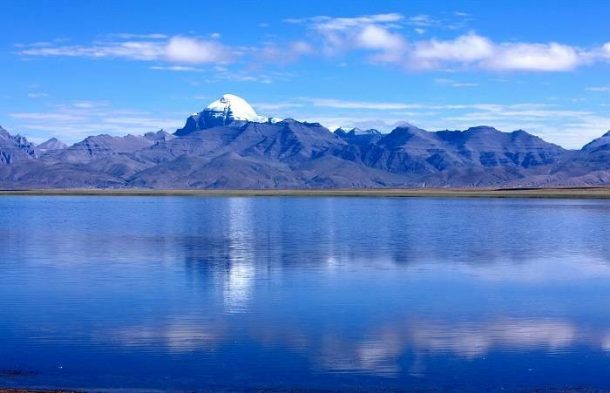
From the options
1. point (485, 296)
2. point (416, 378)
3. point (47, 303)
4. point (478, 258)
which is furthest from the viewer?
point (478, 258)

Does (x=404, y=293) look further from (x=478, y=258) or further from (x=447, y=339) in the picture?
(x=478, y=258)

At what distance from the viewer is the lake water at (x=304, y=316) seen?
25250 millimetres

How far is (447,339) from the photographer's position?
3002 cm

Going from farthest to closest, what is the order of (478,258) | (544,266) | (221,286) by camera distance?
(478,258), (544,266), (221,286)

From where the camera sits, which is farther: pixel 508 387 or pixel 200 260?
pixel 200 260

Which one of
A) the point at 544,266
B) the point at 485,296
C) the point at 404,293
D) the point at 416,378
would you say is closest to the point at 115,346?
the point at 416,378

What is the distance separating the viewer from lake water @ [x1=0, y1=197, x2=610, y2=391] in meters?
25.2

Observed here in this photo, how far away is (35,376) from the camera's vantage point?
81.4ft

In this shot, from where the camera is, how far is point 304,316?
34500 millimetres

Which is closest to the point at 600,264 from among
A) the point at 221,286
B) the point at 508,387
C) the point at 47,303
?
the point at 221,286

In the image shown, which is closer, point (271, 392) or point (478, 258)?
point (271, 392)

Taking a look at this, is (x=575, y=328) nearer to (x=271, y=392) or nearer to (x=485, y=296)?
(x=485, y=296)

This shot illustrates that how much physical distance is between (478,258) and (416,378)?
34410 millimetres

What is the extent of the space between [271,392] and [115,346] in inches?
319
